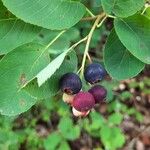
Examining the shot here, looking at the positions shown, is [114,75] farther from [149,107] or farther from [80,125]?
[149,107]

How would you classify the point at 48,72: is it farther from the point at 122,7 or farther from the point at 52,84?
the point at 122,7

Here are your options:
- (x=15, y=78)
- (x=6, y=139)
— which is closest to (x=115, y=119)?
(x=6, y=139)

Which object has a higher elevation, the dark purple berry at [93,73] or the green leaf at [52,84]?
the green leaf at [52,84]

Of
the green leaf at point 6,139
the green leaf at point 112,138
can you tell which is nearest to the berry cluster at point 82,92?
the green leaf at point 6,139

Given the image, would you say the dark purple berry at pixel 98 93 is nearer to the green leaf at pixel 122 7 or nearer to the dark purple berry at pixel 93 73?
the dark purple berry at pixel 93 73

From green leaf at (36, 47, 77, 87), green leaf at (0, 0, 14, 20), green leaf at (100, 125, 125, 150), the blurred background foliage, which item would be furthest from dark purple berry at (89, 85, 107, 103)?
green leaf at (100, 125, 125, 150)

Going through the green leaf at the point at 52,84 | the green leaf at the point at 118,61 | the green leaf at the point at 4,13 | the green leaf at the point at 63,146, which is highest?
the green leaf at the point at 4,13
